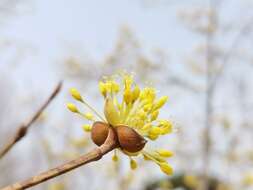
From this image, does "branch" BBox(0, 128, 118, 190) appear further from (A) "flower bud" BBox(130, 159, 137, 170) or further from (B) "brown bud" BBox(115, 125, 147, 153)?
(A) "flower bud" BBox(130, 159, 137, 170)

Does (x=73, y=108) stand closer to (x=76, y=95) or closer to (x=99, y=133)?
(x=76, y=95)

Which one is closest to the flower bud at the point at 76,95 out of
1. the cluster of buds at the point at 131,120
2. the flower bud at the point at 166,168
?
the cluster of buds at the point at 131,120

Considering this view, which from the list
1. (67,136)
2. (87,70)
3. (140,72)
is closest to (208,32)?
(140,72)

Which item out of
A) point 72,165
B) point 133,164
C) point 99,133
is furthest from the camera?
point 133,164

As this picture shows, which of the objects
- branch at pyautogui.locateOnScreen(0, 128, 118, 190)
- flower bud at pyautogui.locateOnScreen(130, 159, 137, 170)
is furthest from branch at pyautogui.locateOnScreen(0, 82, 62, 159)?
flower bud at pyautogui.locateOnScreen(130, 159, 137, 170)

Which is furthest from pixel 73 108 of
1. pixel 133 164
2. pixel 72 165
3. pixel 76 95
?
pixel 72 165

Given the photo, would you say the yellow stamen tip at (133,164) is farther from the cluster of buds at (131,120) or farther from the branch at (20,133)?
the branch at (20,133)

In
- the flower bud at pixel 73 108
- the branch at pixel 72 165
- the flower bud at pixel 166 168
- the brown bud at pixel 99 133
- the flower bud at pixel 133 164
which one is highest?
the branch at pixel 72 165

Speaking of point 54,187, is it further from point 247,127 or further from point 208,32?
point 247,127
